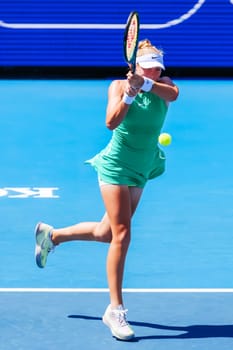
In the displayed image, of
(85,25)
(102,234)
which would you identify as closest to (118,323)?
(102,234)

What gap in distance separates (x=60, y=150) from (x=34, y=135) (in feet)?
3.46

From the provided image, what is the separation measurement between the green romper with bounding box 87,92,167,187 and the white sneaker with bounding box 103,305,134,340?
814 millimetres

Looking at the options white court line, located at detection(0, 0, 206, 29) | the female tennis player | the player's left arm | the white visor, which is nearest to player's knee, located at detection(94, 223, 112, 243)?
the female tennis player

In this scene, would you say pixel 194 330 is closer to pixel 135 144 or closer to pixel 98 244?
pixel 135 144

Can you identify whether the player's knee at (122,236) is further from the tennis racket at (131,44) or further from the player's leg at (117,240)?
the tennis racket at (131,44)

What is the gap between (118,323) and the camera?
21.5 feet

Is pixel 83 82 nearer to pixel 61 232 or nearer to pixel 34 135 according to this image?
pixel 34 135

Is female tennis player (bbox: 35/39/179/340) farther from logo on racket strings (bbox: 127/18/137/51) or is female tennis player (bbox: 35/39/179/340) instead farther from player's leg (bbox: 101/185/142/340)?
logo on racket strings (bbox: 127/18/137/51)

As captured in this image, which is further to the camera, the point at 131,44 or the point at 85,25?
the point at 85,25

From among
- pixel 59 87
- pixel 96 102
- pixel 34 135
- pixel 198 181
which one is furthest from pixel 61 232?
pixel 59 87

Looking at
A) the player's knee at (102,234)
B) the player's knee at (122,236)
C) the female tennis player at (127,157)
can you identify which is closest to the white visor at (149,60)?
the female tennis player at (127,157)

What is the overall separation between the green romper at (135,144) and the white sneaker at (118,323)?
81cm

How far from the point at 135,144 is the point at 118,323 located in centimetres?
114

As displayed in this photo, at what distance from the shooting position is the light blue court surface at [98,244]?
22.1 feet
